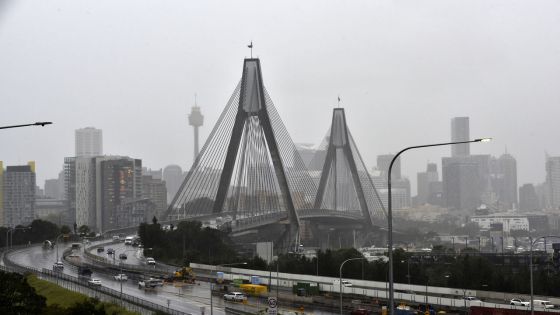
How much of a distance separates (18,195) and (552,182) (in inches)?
3997

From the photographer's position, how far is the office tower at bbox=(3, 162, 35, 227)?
127 metres

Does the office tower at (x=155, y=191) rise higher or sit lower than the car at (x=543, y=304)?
higher

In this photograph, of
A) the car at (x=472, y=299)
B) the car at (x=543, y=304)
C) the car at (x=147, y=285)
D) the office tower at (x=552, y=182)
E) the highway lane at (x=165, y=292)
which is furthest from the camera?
the office tower at (x=552, y=182)

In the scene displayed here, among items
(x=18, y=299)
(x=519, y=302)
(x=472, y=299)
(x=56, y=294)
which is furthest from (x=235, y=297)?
(x=18, y=299)

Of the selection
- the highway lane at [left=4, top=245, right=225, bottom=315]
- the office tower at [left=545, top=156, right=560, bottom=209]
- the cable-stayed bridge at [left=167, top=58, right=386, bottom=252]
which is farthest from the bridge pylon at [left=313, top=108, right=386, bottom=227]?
the office tower at [left=545, top=156, right=560, bottom=209]

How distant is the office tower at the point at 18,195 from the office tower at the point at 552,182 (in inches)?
3763

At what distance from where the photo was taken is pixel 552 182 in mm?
187625

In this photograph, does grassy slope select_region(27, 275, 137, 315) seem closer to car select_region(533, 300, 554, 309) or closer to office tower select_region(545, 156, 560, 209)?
car select_region(533, 300, 554, 309)

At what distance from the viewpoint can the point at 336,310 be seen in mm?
29484

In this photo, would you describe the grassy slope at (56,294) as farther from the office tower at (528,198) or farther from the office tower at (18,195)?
the office tower at (528,198)

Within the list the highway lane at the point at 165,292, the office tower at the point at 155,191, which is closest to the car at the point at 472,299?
the highway lane at the point at 165,292

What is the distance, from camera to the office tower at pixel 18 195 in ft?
418

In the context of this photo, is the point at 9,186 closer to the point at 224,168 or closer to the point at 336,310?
the point at 224,168

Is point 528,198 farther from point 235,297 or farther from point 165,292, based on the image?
point 235,297
